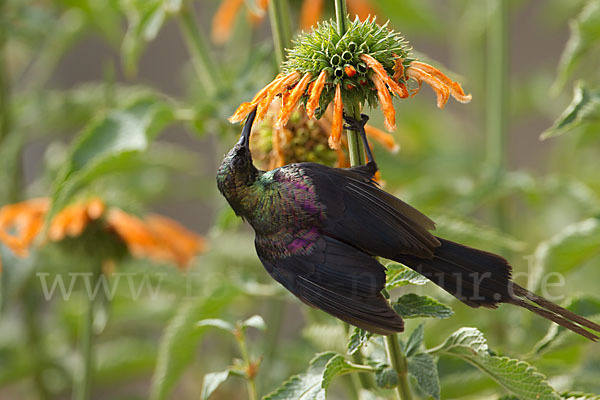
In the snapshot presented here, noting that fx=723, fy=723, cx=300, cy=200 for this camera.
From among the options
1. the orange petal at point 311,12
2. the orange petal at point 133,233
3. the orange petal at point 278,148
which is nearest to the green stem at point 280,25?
the orange petal at point 278,148

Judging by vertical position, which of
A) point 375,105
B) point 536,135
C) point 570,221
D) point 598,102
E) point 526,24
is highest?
point 526,24

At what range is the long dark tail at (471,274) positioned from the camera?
59cm

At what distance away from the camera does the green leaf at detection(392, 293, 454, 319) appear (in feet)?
1.94

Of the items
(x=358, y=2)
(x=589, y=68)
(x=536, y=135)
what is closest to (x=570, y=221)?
(x=589, y=68)

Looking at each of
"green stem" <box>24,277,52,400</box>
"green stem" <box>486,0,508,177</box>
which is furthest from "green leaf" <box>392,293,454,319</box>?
"green stem" <box>24,277,52,400</box>

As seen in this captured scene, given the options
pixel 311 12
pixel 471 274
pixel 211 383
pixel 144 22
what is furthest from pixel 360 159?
pixel 311 12

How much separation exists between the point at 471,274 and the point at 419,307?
0.17ft

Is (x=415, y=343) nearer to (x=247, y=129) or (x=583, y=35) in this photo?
(x=247, y=129)

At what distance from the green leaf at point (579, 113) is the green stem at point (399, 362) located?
25cm

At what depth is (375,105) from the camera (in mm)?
637

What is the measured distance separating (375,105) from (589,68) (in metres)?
1.00

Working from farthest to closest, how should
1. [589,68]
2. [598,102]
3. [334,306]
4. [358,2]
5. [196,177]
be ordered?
[196,177]
[589,68]
[358,2]
[598,102]
[334,306]

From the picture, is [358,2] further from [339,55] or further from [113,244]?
[339,55]

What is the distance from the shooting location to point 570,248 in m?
0.82
